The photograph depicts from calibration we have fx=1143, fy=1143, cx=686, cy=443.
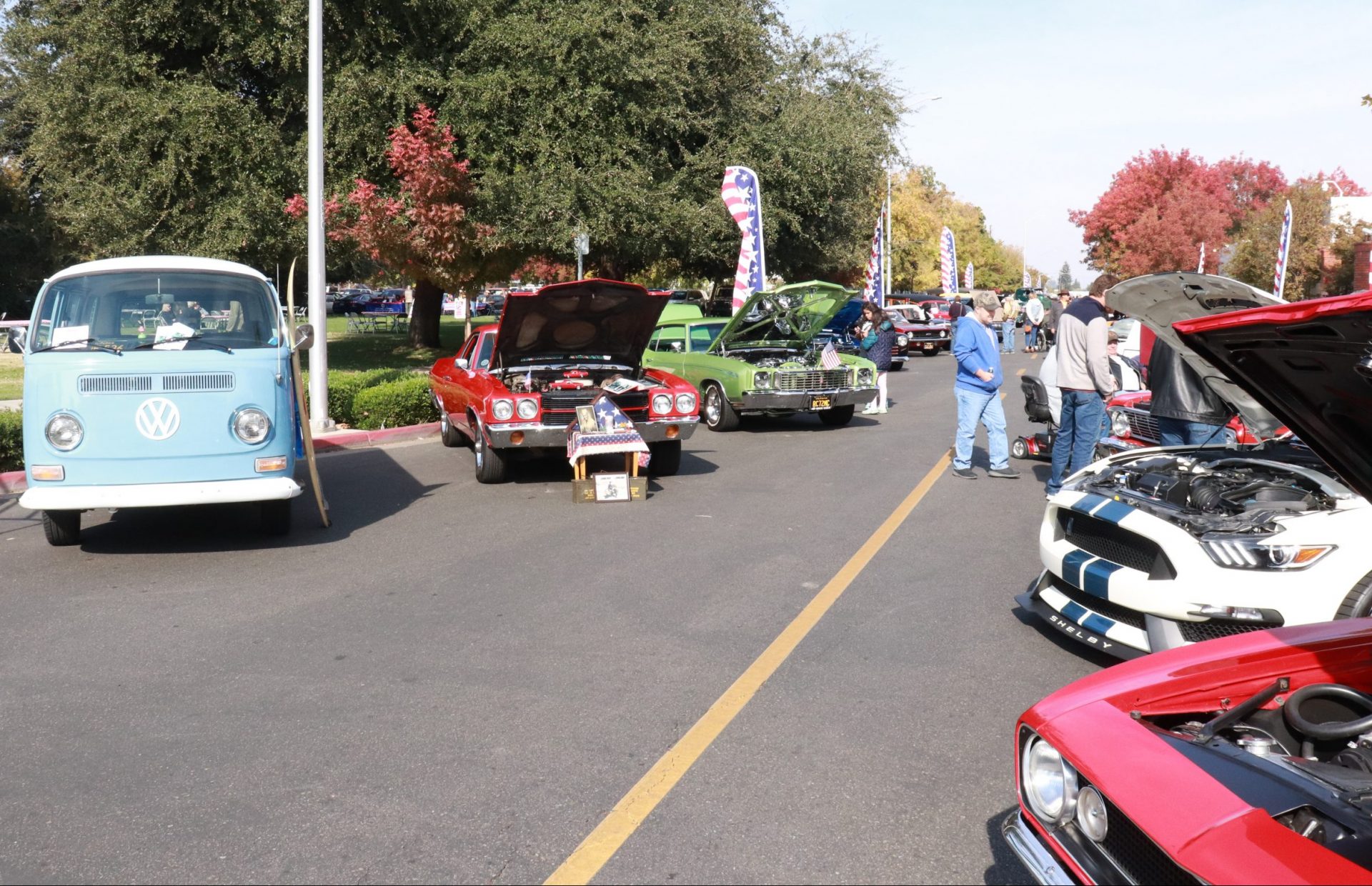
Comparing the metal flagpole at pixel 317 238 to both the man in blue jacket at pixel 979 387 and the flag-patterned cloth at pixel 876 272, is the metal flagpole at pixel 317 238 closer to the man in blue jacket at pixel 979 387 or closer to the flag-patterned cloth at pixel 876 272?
the man in blue jacket at pixel 979 387

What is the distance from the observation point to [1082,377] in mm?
9320

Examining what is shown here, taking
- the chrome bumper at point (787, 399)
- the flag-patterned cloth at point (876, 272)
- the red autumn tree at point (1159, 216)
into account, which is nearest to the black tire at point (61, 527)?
the chrome bumper at point (787, 399)

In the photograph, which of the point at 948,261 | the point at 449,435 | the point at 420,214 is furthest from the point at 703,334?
the point at 948,261

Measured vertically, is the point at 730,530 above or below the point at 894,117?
below

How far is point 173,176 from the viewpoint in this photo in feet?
A: 68.0

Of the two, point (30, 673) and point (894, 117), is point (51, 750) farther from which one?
point (894, 117)

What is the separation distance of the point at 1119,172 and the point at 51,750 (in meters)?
71.6

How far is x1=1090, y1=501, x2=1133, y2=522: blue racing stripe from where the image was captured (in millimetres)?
5512

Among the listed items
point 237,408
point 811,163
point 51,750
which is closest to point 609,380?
point 237,408

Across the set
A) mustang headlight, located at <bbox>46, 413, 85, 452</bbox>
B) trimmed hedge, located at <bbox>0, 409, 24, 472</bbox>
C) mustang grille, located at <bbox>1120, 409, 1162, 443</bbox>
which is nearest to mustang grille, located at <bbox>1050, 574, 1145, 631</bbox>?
mustang grille, located at <bbox>1120, 409, 1162, 443</bbox>

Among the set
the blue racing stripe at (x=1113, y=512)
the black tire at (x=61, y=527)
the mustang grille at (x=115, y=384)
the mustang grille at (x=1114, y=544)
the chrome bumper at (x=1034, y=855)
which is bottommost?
the black tire at (x=61, y=527)

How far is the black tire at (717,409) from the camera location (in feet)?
51.1

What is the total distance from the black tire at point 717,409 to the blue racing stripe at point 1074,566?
982 cm

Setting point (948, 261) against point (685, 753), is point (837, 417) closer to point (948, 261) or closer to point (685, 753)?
point (685, 753)
